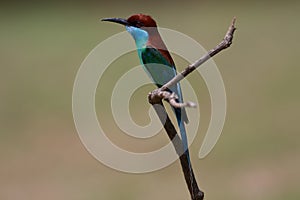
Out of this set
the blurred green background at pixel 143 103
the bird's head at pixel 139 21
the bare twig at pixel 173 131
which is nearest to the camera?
the bare twig at pixel 173 131

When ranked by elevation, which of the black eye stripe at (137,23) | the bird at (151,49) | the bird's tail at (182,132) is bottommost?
the bird's tail at (182,132)

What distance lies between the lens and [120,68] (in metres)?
4.37

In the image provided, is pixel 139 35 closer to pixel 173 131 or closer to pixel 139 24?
pixel 139 24

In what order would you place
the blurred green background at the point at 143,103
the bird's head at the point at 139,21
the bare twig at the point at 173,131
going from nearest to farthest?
the bare twig at the point at 173,131 < the bird's head at the point at 139,21 < the blurred green background at the point at 143,103

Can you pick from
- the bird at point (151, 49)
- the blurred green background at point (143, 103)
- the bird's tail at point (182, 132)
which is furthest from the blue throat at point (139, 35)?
the blurred green background at point (143, 103)

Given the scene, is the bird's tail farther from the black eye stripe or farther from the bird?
the black eye stripe

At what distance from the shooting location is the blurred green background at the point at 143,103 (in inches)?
123

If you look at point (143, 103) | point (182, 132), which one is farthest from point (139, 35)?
point (143, 103)

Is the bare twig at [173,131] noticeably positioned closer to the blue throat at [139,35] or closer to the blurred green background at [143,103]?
the blue throat at [139,35]

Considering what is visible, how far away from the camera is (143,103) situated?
3861mm
